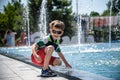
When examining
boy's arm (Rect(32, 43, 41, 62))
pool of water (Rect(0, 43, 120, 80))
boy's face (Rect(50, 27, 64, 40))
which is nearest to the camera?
boy's face (Rect(50, 27, 64, 40))

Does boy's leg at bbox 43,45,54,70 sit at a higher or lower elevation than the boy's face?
lower

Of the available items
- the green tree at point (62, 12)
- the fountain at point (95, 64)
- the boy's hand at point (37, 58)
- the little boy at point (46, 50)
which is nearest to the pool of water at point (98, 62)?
the fountain at point (95, 64)

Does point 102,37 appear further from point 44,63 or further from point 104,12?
point 44,63

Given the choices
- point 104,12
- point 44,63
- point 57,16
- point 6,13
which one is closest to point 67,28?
point 57,16

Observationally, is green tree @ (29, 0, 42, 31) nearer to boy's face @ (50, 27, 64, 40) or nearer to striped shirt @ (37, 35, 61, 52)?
striped shirt @ (37, 35, 61, 52)

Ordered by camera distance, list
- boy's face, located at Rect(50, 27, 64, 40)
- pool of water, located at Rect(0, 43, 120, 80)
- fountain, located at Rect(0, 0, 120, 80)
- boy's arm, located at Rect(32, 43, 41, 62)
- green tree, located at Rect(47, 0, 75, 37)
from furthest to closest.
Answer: green tree, located at Rect(47, 0, 75, 37) < pool of water, located at Rect(0, 43, 120, 80) < boy's arm, located at Rect(32, 43, 41, 62) < boy's face, located at Rect(50, 27, 64, 40) < fountain, located at Rect(0, 0, 120, 80)

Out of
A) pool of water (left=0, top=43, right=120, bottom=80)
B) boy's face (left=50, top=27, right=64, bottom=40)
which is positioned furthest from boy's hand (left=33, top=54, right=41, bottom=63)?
pool of water (left=0, top=43, right=120, bottom=80)

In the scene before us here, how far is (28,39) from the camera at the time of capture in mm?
34656

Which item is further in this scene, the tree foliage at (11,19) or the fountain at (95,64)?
the tree foliage at (11,19)

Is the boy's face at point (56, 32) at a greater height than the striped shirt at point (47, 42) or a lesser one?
greater

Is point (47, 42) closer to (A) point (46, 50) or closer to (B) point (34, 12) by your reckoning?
(A) point (46, 50)

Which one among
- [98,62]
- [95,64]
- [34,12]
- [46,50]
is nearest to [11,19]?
[34,12]

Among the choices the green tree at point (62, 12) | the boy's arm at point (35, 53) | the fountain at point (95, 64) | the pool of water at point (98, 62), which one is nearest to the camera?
the fountain at point (95, 64)

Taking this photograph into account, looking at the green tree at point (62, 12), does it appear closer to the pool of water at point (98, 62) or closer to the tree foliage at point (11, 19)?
the tree foliage at point (11, 19)
